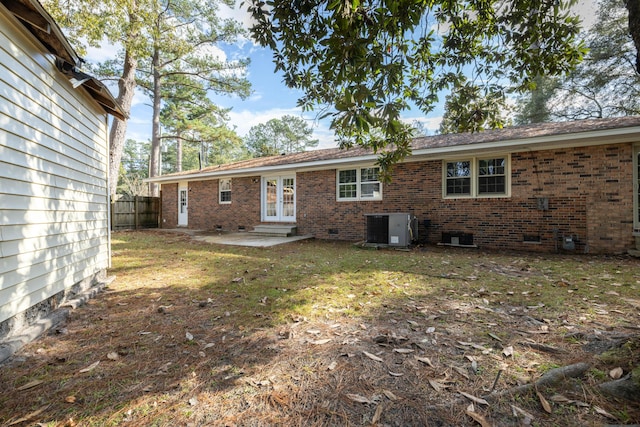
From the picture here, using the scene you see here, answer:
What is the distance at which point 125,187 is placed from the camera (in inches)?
1406

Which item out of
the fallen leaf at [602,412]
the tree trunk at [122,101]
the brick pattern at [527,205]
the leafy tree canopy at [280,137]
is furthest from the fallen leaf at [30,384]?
the leafy tree canopy at [280,137]

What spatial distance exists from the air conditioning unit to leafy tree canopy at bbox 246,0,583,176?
364 centimetres

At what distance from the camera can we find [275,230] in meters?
11.6

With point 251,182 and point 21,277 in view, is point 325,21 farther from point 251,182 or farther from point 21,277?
point 251,182

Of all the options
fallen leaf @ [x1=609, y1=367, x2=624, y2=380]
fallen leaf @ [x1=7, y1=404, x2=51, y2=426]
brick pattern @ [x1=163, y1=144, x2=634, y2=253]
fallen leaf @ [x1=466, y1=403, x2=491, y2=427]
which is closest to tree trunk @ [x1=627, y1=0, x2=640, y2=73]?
fallen leaf @ [x1=609, y1=367, x2=624, y2=380]

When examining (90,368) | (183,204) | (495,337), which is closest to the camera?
(90,368)

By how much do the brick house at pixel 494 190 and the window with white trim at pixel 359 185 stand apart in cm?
4

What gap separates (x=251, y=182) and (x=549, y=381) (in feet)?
40.2

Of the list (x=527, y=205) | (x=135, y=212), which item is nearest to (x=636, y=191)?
(x=527, y=205)

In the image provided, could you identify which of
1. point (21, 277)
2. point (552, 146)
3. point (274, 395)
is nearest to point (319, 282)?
point (274, 395)

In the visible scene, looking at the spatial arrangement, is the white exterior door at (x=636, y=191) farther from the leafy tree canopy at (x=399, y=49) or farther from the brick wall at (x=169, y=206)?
the brick wall at (x=169, y=206)

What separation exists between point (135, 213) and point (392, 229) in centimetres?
1442

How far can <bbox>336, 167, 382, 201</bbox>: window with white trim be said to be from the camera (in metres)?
9.89

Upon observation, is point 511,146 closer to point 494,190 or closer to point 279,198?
point 494,190
